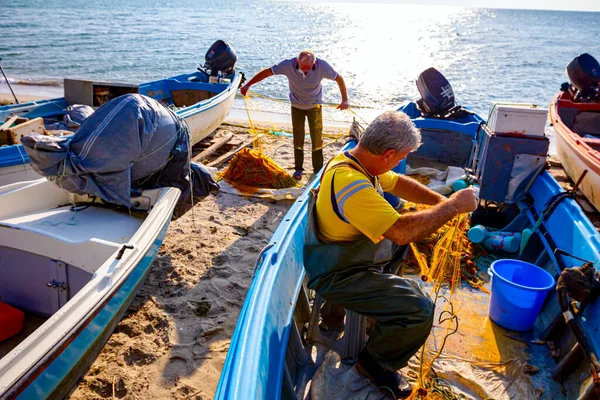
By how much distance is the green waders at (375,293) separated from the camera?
233 cm

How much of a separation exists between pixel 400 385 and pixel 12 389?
1.95 metres

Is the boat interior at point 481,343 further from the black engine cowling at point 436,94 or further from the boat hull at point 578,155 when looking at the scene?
the black engine cowling at point 436,94

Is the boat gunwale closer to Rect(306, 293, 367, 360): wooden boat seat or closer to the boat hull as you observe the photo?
the boat hull

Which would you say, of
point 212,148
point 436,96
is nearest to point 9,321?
point 212,148

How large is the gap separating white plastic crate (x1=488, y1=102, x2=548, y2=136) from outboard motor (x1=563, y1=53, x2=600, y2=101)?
192 inches

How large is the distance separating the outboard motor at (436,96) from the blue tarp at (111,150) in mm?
4231

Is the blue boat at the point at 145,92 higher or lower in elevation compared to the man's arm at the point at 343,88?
lower

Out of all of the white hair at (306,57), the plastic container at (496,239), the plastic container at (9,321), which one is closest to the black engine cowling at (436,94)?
the white hair at (306,57)

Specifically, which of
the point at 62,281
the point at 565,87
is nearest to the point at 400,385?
the point at 62,281

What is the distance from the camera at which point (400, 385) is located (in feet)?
8.35

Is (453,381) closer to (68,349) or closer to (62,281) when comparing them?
(68,349)

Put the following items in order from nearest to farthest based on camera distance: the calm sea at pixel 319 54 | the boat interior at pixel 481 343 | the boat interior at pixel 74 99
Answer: the boat interior at pixel 481 343 → the boat interior at pixel 74 99 → the calm sea at pixel 319 54

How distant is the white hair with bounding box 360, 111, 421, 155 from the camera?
2.29 m

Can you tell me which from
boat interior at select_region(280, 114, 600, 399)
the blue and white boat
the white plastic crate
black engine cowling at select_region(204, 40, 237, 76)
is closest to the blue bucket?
boat interior at select_region(280, 114, 600, 399)
